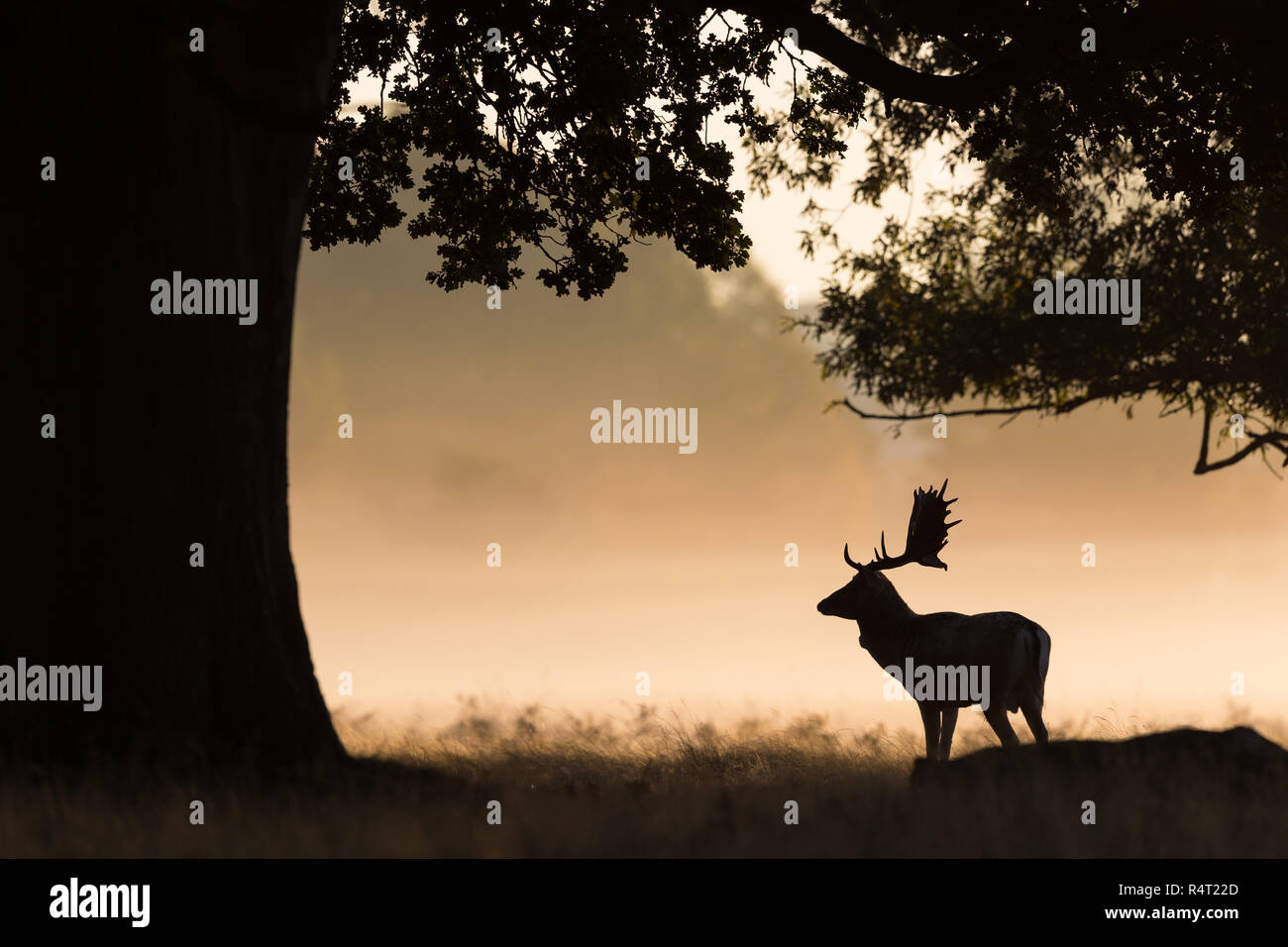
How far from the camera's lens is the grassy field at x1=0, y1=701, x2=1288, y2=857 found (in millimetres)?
7426

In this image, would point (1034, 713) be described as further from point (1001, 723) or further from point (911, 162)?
point (911, 162)

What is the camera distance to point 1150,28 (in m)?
12.5

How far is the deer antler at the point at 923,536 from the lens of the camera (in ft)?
43.3

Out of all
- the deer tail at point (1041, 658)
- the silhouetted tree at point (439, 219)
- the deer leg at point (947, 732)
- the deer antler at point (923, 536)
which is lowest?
the deer leg at point (947, 732)

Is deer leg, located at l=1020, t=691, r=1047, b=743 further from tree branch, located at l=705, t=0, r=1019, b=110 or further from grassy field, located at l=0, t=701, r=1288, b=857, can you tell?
tree branch, located at l=705, t=0, r=1019, b=110

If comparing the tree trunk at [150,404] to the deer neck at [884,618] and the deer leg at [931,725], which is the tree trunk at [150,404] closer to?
the deer leg at [931,725]

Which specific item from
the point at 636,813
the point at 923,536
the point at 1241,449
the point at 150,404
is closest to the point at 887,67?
the point at 923,536

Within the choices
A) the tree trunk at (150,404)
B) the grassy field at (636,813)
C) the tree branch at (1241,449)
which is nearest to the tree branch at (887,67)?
the tree trunk at (150,404)

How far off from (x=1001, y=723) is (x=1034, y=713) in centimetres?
44

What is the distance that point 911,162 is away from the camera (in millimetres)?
21656

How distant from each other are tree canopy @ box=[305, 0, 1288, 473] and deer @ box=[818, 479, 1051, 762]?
4.32m

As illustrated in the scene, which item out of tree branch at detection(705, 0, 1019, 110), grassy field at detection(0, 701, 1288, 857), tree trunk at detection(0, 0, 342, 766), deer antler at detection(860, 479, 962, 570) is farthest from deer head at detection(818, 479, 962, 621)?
tree trunk at detection(0, 0, 342, 766)
